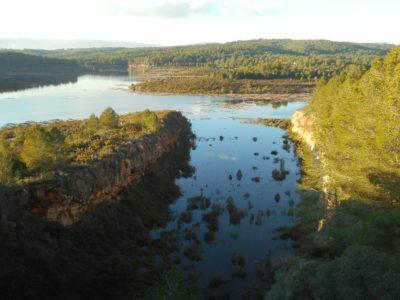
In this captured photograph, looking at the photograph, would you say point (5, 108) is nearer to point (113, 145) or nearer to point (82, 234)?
point (113, 145)

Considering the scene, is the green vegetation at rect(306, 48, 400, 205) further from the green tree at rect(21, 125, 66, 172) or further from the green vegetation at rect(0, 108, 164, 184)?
the green tree at rect(21, 125, 66, 172)

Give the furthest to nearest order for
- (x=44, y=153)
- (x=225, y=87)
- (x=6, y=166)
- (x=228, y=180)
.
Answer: (x=225, y=87)
(x=228, y=180)
(x=44, y=153)
(x=6, y=166)

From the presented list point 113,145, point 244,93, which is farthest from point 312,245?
point 244,93

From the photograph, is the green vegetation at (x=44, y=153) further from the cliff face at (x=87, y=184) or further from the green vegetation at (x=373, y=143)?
the green vegetation at (x=373, y=143)

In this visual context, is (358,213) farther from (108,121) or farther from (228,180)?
(108,121)

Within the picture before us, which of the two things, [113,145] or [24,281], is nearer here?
[24,281]

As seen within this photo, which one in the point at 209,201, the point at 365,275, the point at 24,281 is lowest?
the point at 209,201

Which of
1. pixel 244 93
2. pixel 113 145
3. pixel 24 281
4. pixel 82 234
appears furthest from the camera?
pixel 244 93

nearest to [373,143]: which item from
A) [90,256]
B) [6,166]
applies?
[90,256]
